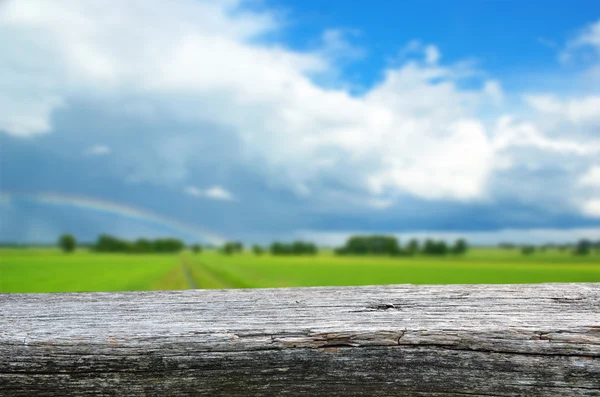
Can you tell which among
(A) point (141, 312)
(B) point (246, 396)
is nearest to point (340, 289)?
(B) point (246, 396)

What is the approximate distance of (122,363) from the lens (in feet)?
4.57

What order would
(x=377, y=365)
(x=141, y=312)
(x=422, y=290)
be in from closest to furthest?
(x=377, y=365), (x=141, y=312), (x=422, y=290)

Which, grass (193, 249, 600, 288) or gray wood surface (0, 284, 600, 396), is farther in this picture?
grass (193, 249, 600, 288)

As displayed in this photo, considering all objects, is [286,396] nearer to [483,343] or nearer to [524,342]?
[483,343]

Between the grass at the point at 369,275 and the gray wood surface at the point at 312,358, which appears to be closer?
the gray wood surface at the point at 312,358

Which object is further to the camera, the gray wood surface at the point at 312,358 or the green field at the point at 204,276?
the green field at the point at 204,276

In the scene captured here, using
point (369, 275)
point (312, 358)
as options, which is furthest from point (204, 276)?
point (312, 358)

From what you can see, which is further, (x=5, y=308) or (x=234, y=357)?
(x=5, y=308)

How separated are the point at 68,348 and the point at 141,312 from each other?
25cm

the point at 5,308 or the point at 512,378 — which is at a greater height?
the point at 5,308

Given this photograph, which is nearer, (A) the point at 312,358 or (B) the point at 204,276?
(A) the point at 312,358

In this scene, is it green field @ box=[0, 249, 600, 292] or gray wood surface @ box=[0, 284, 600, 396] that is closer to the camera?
gray wood surface @ box=[0, 284, 600, 396]

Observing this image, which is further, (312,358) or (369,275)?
(369,275)

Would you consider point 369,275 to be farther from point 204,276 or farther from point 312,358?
point 312,358
